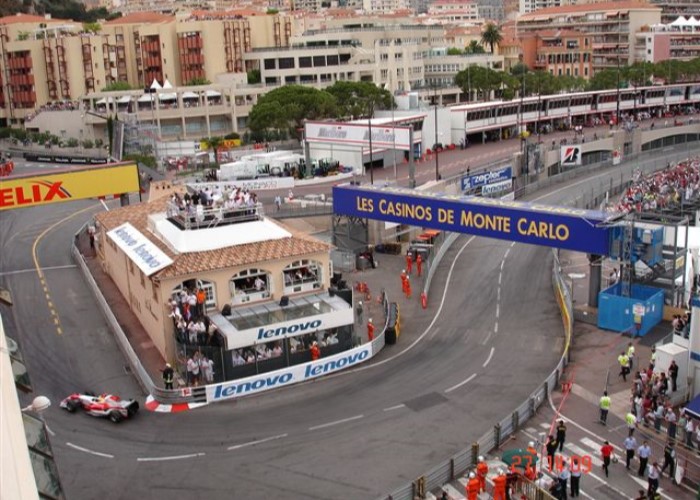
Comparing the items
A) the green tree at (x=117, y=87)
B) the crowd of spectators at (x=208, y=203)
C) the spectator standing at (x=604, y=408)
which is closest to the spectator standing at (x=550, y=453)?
the spectator standing at (x=604, y=408)

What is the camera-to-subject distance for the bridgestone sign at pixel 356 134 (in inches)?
2327

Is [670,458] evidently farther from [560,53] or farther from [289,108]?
[560,53]

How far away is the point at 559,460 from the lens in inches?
913

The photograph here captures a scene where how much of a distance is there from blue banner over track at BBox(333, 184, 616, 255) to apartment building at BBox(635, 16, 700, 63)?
13771 centimetres

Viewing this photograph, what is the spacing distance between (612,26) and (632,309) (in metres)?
149

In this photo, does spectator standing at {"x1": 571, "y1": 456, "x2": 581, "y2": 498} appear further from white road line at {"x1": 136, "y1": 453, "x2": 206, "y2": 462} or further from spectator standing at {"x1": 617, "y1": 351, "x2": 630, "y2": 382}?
white road line at {"x1": 136, "y1": 453, "x2": 206, "y2": 462}

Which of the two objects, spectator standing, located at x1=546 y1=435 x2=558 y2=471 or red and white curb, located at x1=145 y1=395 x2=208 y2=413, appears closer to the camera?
spectator standing, located at x1=546 y1=435 x2=558 y2=471

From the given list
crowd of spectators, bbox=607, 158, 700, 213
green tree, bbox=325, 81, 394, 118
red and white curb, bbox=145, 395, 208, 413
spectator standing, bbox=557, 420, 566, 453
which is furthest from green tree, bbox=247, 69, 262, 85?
spectator standing, bbox=557, 420, 566, 453

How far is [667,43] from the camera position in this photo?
163125 mm

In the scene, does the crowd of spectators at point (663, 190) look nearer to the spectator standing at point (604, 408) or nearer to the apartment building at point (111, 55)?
the spectator standing at point (604, 408)

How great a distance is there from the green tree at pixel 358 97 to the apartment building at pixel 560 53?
81780 mm

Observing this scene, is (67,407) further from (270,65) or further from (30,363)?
(270,65)

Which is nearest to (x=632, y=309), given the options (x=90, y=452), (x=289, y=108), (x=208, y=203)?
(x=208, y=203)

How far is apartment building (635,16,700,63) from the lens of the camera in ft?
533
